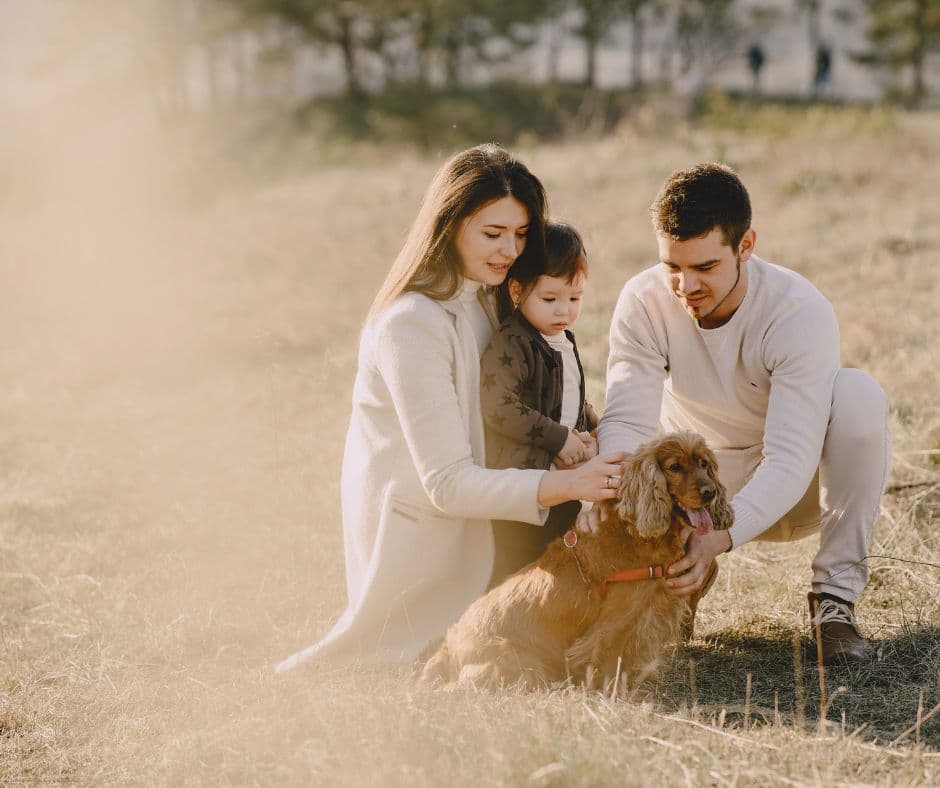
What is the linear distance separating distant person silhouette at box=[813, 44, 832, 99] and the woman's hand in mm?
44429

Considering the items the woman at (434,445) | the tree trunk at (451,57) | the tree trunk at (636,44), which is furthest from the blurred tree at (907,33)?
the woman at (434,445)

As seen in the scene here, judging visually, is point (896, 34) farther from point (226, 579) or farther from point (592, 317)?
point (226, 579)

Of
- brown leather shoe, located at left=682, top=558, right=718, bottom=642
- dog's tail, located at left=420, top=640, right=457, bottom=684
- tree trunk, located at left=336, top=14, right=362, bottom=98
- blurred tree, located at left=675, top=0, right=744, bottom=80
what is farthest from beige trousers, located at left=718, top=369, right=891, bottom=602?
blurred tree, located at left=675, top=0, right=744, bottom=80

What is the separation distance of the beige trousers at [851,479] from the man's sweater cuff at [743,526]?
55 centimetres

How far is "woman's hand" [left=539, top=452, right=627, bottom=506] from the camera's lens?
12.3 feet

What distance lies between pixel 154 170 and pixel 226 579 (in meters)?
28.0

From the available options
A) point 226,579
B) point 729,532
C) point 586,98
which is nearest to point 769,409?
point 729,532

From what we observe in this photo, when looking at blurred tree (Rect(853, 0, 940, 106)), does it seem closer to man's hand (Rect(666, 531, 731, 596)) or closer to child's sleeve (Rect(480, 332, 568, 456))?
child's sleeve (Rect(480, 332, 568, 456))

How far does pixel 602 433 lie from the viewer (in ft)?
14.9

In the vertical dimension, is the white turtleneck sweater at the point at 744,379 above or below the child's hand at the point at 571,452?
above

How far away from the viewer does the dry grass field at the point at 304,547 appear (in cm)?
331

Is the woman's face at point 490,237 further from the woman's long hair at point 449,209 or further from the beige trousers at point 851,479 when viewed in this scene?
the beige trousers at point 851,479

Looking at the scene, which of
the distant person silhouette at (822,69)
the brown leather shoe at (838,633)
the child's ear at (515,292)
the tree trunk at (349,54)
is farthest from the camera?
the distant person silhouette at (822,69)

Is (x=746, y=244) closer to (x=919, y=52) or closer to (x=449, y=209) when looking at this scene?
(x=449, y=209)
